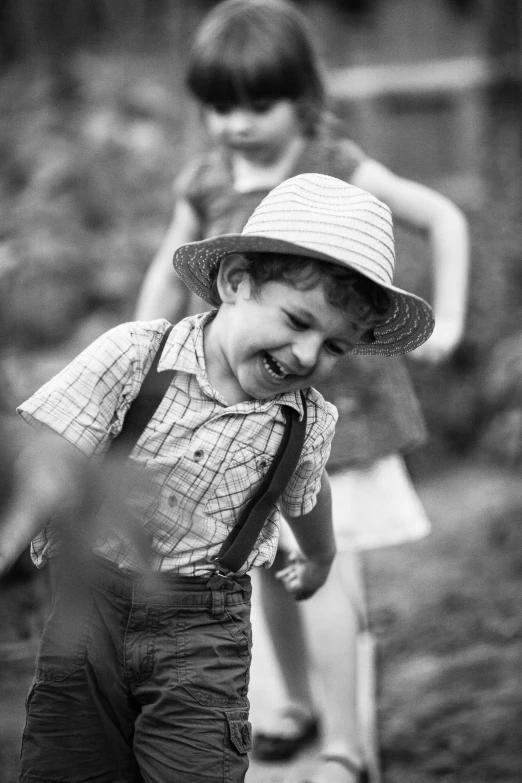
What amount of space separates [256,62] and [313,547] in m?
1.27

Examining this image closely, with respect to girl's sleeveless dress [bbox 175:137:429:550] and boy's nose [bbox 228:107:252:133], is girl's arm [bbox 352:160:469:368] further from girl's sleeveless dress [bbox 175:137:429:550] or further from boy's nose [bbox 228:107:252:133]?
boy's nose [bbox 228:107:252:133]

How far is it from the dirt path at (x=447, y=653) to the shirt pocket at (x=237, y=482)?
0.72 meters

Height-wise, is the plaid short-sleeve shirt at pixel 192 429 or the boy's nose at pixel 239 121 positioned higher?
the boy's nose at pixel 239 121

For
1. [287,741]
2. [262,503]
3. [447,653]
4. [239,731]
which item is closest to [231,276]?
[262,503]

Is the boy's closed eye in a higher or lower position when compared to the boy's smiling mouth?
higher

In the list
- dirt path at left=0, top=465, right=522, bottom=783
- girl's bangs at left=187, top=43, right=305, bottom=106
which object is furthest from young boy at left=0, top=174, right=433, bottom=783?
girl's bangs at left=187, top=43, right=305, bottom=106

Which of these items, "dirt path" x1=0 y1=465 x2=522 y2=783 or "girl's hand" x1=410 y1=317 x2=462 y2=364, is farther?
"dirt path" x1=0 y1=465 x2=522 y2=783

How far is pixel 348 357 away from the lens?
8.86ft

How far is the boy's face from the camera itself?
166cm

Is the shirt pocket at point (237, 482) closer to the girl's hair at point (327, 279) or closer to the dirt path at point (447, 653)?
the girl's hair at point (327, 279)

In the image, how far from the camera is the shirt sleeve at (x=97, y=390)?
5.25 ft

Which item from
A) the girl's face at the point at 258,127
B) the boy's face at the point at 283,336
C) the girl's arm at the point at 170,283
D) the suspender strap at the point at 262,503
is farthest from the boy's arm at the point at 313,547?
the girl's face at the point at 258,127

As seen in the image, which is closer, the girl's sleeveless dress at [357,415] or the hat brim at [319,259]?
the hat brim at [319,259]

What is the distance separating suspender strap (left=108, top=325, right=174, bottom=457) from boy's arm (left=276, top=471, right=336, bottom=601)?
1.04 feet
